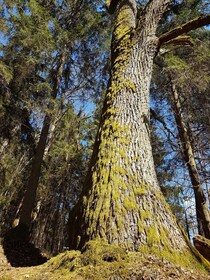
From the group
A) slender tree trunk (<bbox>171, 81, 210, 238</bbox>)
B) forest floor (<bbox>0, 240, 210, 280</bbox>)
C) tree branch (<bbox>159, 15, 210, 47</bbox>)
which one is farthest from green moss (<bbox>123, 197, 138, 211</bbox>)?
slender tree trunk (<bbox>171, 81, 210, 238</bbox>)

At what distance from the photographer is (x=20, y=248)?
191 inches

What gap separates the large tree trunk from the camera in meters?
1.92

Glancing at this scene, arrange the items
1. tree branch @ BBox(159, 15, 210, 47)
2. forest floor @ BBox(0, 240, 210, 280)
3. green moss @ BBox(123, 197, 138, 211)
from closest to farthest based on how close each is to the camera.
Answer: forest floor @ BBox(0, 240, 210, 280)
green moss @ BBox(123, 197, 138, 211)
tree branch @ BBox(159, 15, 210, 47)

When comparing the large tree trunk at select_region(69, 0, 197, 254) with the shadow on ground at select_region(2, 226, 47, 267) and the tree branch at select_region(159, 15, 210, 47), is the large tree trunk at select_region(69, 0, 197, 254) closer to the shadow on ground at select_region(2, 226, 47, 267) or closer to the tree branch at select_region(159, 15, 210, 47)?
the tree branch at select_region(159, 15, 210, 47)

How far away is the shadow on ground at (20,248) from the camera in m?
4.24

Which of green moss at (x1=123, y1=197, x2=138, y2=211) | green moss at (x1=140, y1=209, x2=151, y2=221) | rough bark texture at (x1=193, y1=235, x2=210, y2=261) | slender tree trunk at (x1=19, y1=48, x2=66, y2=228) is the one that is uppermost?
slender tree trunk at (x1=19, y1=48, x2=66, y2=228)

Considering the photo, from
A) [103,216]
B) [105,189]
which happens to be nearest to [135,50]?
[105,189]

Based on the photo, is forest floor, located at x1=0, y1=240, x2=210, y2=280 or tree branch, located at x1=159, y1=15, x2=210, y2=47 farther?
tree branch, located at x1=159, y1=15, x2=210, y2=47

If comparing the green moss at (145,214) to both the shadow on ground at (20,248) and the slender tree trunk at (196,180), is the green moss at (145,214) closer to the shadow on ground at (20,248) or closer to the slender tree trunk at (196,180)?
the shadow on ground at (20,248)

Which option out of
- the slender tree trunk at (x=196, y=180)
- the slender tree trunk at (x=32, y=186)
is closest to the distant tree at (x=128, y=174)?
the slender tree trunk at (x=32, y=186)

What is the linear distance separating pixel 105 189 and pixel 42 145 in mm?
5993

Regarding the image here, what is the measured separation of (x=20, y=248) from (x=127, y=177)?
12.2 feet

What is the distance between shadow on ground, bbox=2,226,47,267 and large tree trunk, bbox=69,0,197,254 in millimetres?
2512

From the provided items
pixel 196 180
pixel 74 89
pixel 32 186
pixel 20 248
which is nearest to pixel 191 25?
pixel 20 248
